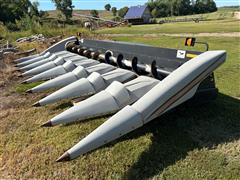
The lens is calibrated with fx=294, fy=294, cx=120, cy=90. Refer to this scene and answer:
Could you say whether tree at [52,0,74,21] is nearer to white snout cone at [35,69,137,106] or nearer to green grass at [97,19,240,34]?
green grass at [97,19,240,34]

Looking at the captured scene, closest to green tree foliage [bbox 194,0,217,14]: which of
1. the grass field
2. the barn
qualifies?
the barn

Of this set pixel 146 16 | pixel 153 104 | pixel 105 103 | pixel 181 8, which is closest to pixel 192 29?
pixel 105 103

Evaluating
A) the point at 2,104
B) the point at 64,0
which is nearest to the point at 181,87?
the point at 2,104

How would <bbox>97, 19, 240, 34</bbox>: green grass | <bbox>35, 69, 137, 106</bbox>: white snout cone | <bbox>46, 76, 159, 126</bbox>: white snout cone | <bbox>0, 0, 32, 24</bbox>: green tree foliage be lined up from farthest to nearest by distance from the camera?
<bbox>0, 0, 32, 24</bbox>: green tree foliage < <bbox>97, 19, 240, 34</bbox>: green grass < <bbox>35, 69, 137, 106</bbox>: white snout cone < <bbox>46, 76, 159, 126</bbox>: white snout cone

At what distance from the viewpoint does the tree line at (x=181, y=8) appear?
84.6 metres

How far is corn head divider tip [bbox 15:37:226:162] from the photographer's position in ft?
7.98

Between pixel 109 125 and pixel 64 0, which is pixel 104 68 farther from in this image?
pixel 64 0

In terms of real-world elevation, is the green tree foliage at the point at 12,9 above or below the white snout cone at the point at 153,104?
above

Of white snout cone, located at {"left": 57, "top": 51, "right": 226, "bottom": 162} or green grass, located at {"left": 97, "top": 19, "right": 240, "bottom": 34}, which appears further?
green grass, located at {"left": 97, "top": 19, "right": 240, "bottom": 34}

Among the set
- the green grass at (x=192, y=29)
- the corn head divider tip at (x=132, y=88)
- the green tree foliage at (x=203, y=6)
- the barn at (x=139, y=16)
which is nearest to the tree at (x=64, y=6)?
the barn at (x=139, y=16)

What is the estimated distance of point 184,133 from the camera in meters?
3.21

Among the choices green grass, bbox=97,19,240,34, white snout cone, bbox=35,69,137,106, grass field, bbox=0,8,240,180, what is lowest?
green grass, bbox=97,19,240,34

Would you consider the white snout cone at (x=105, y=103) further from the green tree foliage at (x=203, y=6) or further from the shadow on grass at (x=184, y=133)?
the green tree foliage at (x=203, y=6)

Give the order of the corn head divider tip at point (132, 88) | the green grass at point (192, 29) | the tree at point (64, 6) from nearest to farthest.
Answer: the corn head divider tip at point (132, 88)
the green grass at point (192, 29)
the tree at point (64, 6)
